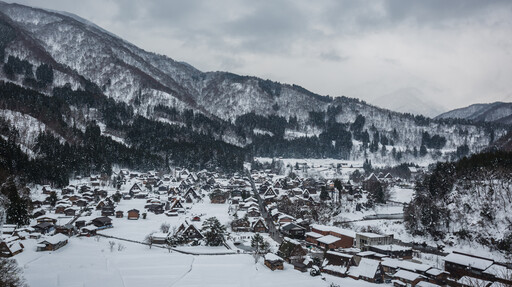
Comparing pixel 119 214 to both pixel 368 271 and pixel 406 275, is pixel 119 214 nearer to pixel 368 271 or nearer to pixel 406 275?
pixel 368 271

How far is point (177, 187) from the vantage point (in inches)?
2793

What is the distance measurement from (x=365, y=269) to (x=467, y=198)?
951 inches

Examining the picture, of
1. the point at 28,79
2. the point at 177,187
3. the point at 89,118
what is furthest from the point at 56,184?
the point at 28,79

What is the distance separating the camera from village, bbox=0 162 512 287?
97.5 ft

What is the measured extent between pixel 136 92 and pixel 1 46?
58362 mm

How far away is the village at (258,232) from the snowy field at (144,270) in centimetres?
92

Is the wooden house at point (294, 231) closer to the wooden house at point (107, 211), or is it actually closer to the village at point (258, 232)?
the village at point (258, 232)

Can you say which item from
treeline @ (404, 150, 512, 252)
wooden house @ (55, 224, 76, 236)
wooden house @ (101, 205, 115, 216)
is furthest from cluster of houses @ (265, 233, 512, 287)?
wooden house @ (101, 205, 115, 216)

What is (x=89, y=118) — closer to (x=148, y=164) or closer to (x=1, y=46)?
(x=148, y=164)

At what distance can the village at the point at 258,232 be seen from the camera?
97.5 ft

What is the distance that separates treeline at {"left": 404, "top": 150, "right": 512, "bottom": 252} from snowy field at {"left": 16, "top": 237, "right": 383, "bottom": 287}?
21025mm

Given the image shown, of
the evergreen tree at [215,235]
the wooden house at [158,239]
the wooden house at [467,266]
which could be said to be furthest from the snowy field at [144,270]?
the wooden house at [467,266]

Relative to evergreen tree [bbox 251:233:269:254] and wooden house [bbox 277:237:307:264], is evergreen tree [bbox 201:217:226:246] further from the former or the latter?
wooden house [bbox 277:237:307:264]

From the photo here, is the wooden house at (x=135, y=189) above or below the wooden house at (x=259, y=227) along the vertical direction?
above
